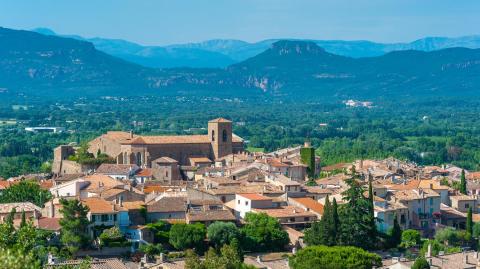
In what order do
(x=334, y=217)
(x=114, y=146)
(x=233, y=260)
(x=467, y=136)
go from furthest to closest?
(x=467, y=136) < (x=114, y=146) < (x=334, y=217) < (x=233, y=260)

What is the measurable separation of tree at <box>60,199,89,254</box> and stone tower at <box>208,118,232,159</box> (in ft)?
93.8

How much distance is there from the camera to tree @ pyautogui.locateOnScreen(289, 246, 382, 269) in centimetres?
3800

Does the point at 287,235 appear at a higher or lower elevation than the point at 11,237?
lower

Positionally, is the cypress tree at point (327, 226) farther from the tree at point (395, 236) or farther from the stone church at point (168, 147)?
the stone church at point (168, 147)

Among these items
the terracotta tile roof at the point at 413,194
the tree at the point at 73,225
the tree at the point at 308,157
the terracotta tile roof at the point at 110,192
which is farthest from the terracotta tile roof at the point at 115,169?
the tree at the point at 73,225

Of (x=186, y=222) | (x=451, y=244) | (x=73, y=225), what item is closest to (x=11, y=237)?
(x=73, y=225)

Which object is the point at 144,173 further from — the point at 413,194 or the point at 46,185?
the point at 413,194

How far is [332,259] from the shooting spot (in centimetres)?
3841

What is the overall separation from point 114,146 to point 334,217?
1048 inches

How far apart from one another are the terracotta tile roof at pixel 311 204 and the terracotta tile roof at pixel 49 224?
12.9m

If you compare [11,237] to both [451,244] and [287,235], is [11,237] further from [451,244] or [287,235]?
[451,244]

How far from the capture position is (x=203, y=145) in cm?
6869

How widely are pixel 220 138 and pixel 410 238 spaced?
24067 mm

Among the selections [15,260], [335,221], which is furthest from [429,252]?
[15,260]
